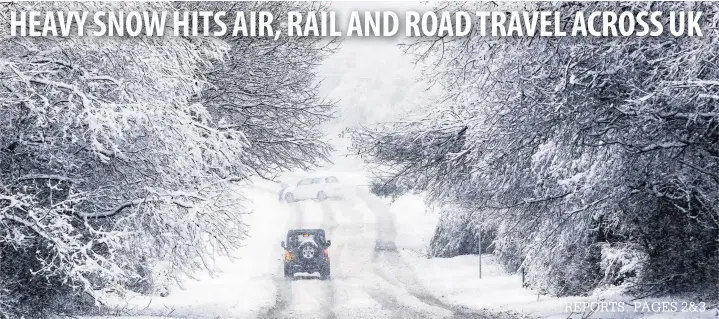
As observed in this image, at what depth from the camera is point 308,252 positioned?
78.6 ft

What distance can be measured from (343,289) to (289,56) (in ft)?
23.8

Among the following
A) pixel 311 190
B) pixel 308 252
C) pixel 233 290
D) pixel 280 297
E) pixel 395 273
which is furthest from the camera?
pixel 311 190

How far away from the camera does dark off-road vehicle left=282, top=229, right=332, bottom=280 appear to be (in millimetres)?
23895

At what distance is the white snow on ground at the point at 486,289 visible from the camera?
12477mm

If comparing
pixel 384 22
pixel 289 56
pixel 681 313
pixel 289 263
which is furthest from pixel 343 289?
pixel 384 22

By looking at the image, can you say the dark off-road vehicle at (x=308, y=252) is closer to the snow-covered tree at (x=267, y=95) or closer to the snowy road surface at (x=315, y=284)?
the snowy road surface at (x=315, y=284)

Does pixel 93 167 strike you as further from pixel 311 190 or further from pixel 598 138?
pixel 311 190

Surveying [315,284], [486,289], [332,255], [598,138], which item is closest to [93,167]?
[598,138]

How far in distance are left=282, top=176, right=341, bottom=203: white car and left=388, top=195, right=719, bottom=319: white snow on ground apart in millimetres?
9392

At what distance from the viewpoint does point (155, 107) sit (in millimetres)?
10281

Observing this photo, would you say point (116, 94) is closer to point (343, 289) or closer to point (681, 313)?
point (681, 313)

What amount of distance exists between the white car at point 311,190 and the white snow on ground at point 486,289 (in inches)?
370

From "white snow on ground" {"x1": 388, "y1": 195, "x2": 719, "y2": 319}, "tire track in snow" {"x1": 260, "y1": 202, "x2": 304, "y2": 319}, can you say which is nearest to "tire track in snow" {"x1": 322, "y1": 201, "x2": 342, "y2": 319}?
"tire track in snow" {"x1": 260, "y1": 202, "x2": 304, "y2": 319}

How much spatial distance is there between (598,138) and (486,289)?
39.5 feet
